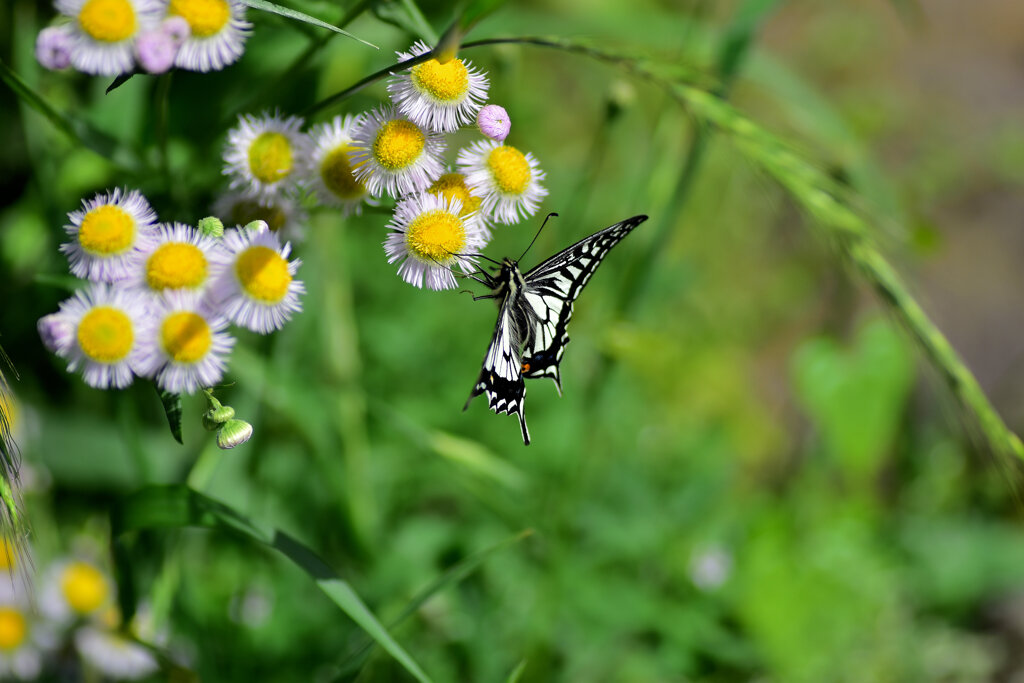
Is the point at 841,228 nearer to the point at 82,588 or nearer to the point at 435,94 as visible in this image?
the point at 435,94

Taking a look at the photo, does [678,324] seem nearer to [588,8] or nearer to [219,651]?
[588,8]

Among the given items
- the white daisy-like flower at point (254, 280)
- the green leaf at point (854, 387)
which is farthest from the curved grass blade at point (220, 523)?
the green leaf at point (854, 387)

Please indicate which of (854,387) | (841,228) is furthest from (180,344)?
(854,387)

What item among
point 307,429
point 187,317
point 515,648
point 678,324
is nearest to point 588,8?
point 678,324

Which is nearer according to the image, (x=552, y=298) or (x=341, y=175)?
(x=341, y=175)

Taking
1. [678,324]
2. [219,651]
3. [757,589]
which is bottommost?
[219,651]

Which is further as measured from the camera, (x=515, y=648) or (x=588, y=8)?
(x=588, y=8)

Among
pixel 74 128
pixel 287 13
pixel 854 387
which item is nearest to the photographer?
pixel 287 13
